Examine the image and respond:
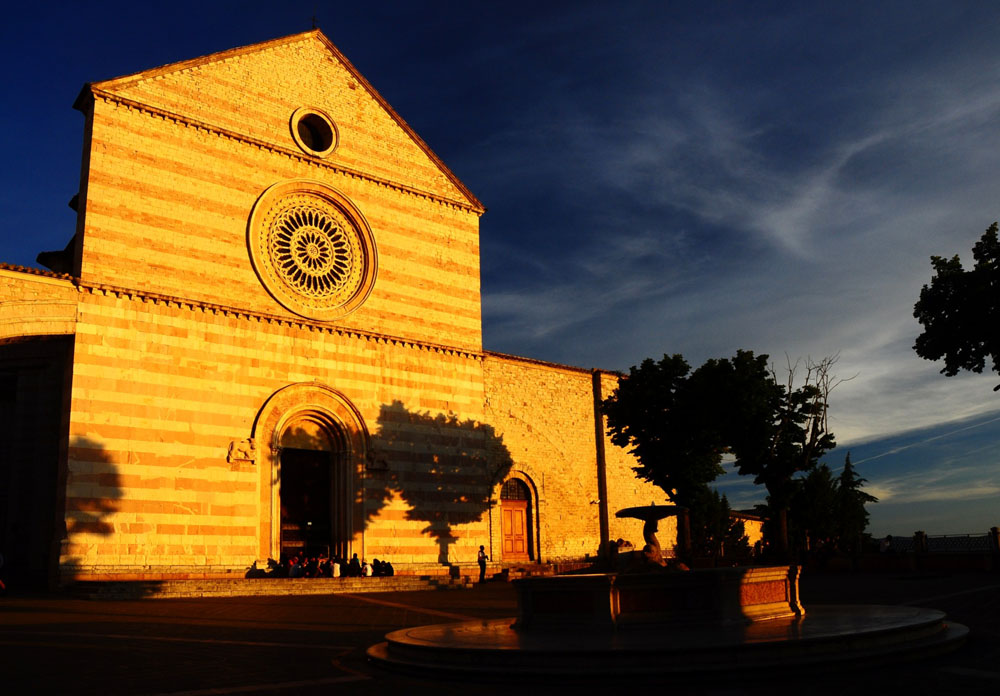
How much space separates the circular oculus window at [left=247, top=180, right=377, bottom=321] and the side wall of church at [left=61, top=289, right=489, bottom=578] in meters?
1.01

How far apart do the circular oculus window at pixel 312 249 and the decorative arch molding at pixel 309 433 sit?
243 cm

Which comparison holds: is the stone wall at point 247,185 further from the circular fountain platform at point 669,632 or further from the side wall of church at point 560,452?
the circular fountain platform at point 669,632

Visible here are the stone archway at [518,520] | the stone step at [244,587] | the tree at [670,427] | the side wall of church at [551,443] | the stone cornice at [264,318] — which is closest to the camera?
the stone step at [244,587]

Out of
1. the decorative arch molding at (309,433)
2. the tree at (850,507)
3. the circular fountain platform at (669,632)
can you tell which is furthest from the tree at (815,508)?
the circular fountain platform at (669,632)

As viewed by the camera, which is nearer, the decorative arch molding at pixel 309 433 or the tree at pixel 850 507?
the decorative arch molding at pixel 309 433

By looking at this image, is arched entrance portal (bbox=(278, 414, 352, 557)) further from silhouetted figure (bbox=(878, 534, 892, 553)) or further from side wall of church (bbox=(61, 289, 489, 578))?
silhouetted figure (bbox=(878, 534, 892, 553))

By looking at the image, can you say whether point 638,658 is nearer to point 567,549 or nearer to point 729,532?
point 567,549

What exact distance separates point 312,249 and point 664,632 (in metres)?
18.0

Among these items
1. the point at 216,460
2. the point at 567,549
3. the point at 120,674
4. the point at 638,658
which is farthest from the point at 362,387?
the point at 638,658

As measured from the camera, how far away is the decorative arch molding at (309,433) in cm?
2252

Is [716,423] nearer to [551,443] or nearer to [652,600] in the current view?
[551,443]

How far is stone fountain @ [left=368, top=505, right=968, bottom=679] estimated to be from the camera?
8.21 m

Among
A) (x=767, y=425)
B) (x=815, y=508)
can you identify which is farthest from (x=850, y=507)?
(x=767, y=425)

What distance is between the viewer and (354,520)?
24.2m
